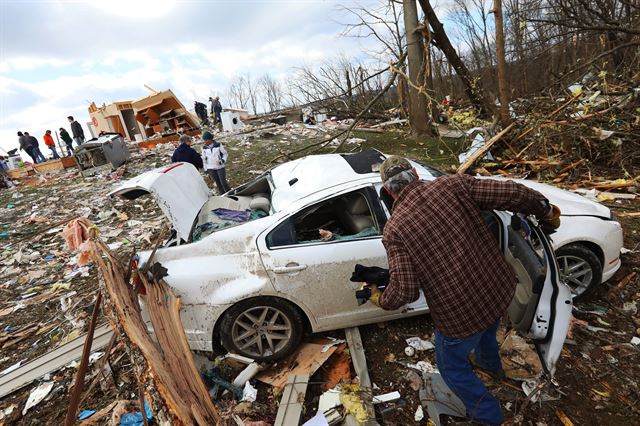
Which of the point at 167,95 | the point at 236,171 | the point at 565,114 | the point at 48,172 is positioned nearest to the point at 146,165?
the point at 236,171

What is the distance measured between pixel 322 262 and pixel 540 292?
1.57 meters

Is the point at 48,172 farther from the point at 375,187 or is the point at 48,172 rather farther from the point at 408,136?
the point at 375,187

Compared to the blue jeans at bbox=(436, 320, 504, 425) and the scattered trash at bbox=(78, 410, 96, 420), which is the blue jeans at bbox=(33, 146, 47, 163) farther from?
the blue jeans at bbox=(436, 320, 504, 425)

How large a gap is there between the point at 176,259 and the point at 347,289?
1481mm

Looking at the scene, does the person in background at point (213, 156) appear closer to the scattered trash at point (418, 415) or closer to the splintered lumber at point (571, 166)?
the scattered trash at point (418, 415)

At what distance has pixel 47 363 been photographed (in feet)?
11.4

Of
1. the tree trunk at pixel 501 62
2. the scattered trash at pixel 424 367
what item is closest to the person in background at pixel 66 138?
the tree trunk at pixel 501 62

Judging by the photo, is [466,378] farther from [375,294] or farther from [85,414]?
[85,414]

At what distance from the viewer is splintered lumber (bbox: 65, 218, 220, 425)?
5.72ft

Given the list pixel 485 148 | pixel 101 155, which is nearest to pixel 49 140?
pixel 101 155

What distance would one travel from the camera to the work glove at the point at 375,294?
6.52ft

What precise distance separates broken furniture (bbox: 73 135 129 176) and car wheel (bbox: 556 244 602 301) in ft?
42.2

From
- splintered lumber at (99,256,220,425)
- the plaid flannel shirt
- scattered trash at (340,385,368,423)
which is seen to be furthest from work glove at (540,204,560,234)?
splintered lumber at (99,256,220,425)

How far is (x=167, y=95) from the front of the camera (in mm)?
17188
